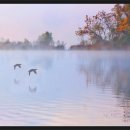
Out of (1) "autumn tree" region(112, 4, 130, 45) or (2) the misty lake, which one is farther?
(1) "autumn tree" region(112, 4, 130, 45)

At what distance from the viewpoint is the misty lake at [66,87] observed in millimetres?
3307

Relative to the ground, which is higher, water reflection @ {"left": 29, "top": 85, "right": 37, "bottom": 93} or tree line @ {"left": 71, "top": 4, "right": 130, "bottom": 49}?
tree line @ {"left": 71, "top": 4, "right": 130, "bottom": 49}

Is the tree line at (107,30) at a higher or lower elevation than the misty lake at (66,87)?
higher

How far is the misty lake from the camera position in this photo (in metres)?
3.31

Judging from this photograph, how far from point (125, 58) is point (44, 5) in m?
0.70

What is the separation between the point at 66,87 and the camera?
3455 millimetres

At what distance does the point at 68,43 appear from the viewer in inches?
136

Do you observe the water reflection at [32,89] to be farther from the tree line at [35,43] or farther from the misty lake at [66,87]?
the tree line at [35,43]

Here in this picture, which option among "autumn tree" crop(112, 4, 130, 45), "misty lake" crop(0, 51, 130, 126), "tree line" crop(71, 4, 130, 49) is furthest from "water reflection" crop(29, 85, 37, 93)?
"autumn tree" crop(112, 4, 130, 45)

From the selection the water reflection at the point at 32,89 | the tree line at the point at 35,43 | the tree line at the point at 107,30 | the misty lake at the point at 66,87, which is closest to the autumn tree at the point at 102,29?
the tree line at the point at 107,30

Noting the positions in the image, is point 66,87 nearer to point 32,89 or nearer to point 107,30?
point 32,89

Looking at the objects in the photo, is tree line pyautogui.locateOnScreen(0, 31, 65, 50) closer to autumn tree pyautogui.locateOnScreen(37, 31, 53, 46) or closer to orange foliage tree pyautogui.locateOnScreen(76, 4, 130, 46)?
autumn tree pyautogui.locateOnScreen(37, 31, 53, 46)

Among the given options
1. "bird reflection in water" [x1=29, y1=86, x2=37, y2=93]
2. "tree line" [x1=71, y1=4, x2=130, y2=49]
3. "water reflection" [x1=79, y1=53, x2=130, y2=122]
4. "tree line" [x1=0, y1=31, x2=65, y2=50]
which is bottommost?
"bird reflection in water" [x1=29, y1=86, x2=37, y2=93]

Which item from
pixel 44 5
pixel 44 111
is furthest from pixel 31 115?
pixel 44 5
